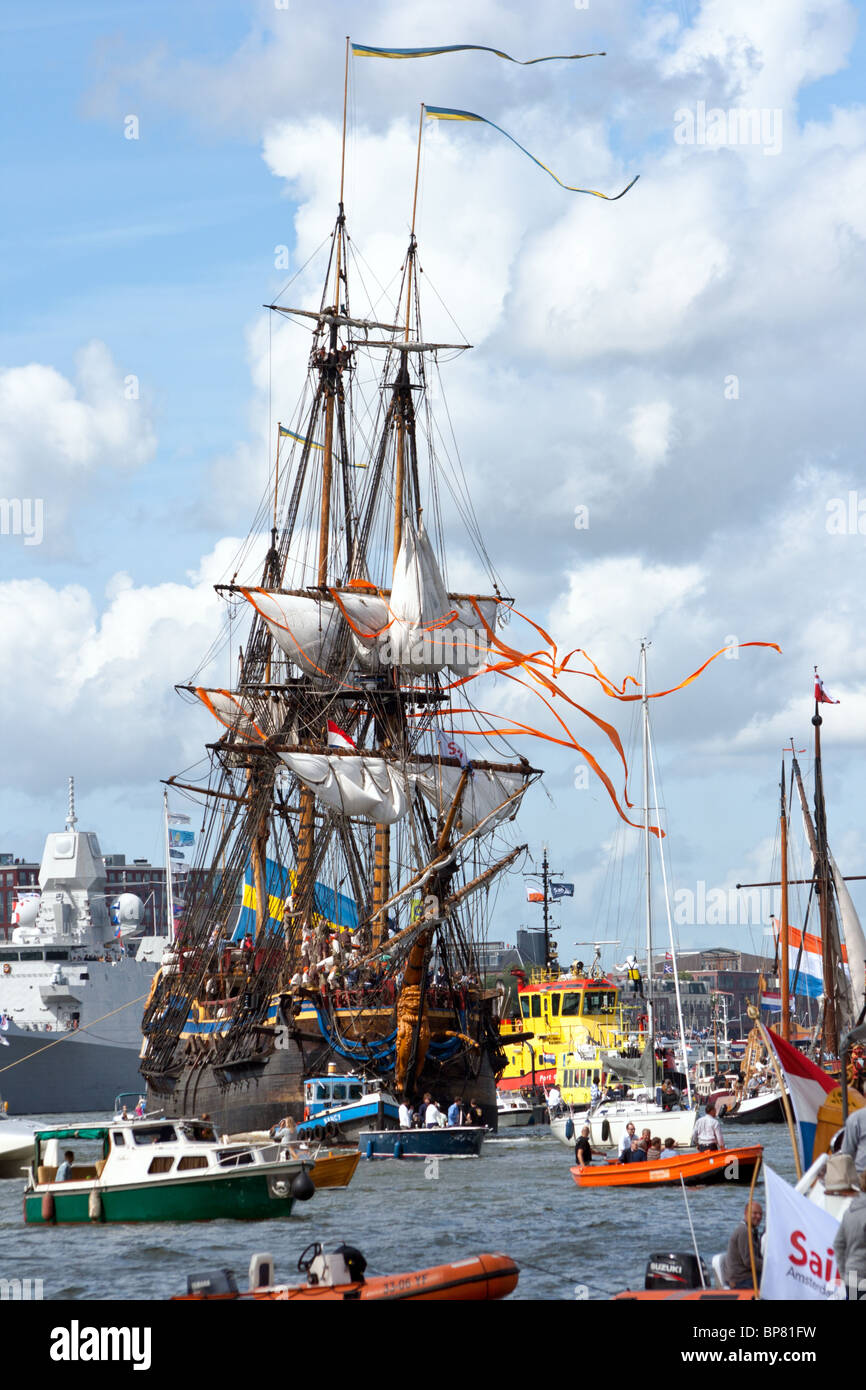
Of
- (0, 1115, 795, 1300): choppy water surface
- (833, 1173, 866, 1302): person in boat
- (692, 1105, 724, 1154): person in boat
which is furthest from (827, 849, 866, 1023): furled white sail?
(833, 1173, 866, 1302): person in boat

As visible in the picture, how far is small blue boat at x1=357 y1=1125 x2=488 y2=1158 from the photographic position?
5756cm

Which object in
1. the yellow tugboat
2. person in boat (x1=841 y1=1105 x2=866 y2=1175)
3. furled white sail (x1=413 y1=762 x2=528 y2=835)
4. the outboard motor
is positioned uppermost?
furled white sail (x1=413 y1=762 x2=528 y2=835)

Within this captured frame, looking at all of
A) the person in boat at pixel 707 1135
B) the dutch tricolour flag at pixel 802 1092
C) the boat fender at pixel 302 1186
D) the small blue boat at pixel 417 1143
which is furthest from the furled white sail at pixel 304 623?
the dutch tricolour flag at pixel 802 1092

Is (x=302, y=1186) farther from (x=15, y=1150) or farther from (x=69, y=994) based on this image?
(x=69, y=994)

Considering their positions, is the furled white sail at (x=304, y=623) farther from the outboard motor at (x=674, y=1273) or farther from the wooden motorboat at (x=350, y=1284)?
the outboard motor at (x=674, y=1273)

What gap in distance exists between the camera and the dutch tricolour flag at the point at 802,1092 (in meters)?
25.8

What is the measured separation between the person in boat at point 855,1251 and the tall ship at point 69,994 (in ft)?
319

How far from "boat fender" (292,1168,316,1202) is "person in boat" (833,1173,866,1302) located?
2333 centimetres

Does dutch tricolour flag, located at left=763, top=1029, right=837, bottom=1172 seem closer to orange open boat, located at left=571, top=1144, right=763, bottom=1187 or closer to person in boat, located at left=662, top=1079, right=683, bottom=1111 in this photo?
orange open boat, located at left=571, top=1144, right=763, bottom=1187

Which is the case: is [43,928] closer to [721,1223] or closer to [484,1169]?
[484,1169]

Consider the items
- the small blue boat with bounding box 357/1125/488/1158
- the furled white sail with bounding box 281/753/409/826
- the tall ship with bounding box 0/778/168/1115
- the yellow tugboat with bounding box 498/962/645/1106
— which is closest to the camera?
the small blue boat with bounding box 357/1125/488/1158

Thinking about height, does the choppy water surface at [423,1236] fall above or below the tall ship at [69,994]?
below
